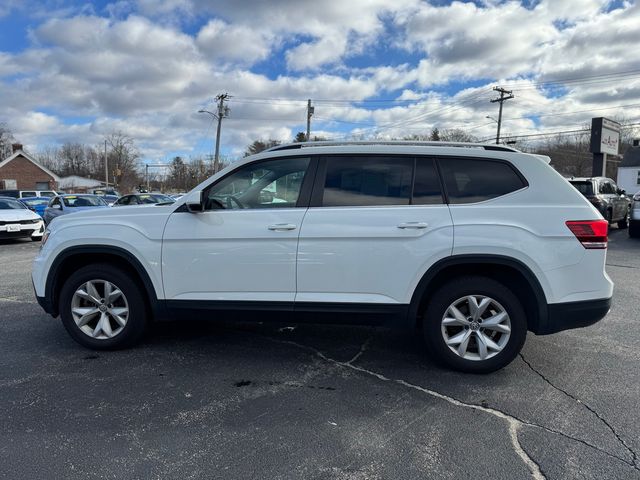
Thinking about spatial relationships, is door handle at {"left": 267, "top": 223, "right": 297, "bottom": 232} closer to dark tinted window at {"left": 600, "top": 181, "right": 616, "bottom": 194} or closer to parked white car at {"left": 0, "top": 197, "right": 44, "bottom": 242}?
parked white car at {"left": 0, "top": 197, "right": 44, "bottom": 242}

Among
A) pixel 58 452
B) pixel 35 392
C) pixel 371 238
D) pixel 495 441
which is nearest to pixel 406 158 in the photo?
pixel 371 238

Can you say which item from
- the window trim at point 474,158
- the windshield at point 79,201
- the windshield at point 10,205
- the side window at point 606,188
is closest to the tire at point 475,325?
the window trim at point 474,158

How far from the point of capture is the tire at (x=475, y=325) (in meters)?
3.61

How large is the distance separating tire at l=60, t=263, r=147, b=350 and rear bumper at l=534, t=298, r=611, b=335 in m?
3.52

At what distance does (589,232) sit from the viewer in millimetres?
3488

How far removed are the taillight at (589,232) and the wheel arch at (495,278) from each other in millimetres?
464

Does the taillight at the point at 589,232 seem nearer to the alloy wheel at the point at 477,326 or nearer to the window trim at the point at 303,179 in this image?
the alloy wheel at the point at 477,326

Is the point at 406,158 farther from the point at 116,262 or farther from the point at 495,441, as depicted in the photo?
the point at 116,262

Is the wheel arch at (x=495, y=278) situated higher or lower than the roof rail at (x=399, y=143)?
lower

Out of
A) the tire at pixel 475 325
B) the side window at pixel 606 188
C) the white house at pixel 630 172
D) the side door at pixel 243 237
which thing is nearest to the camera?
the tire at pixel 475 325

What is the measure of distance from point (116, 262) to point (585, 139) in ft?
235

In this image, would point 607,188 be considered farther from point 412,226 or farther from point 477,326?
point 412,226

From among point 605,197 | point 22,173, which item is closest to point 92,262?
point 605,197

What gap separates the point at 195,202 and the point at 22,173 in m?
61.7
